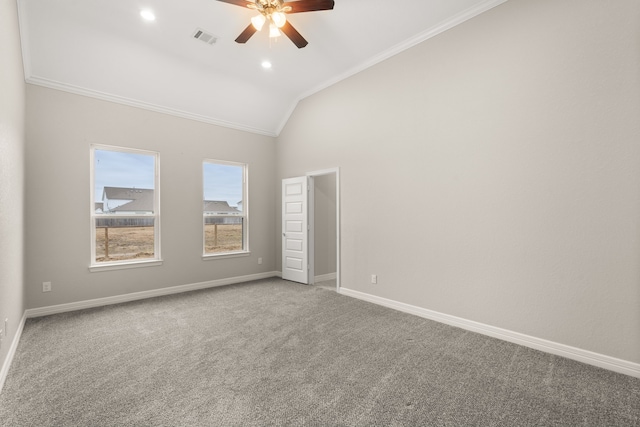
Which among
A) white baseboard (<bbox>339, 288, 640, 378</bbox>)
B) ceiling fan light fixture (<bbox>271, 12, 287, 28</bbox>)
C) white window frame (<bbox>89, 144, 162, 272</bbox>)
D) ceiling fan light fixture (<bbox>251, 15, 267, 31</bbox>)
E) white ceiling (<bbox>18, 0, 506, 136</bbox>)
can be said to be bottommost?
white baseboard (<bbox>339, 288, 640, 378</bbox>)

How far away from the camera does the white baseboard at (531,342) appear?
2.35 m

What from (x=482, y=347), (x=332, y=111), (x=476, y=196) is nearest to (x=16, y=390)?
(x=482, y=347)

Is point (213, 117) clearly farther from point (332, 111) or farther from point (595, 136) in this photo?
point (595, 136)

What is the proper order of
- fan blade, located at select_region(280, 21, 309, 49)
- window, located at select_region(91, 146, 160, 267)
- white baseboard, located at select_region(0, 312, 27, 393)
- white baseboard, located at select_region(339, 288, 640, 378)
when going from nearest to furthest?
white baseboard, located at select_region(0, 312, 27, 393) < white baseboard, located at select_region(339, 288, 640, 378) < fan blade, located at select_region(280, 21, 309, 49) < window, located at select_region(91, 146, 160, 267)

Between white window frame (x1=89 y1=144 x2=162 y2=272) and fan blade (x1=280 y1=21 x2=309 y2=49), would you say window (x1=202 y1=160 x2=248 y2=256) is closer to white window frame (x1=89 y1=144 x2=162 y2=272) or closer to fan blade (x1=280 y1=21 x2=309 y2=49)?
white window frame (x1=89 y1=144 x2=162 y2=272)

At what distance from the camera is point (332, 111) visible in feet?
15.9

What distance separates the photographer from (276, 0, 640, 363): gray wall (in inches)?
93.7

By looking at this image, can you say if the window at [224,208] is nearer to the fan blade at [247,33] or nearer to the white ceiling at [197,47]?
the white ceiling at [197,47]

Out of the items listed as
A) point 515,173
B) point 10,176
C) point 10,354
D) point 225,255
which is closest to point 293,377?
point 10,354

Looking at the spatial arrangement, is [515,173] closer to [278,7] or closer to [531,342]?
[531,342]

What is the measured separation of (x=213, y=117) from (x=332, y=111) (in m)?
2.08

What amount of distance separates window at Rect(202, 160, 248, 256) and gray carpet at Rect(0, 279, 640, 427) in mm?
2016

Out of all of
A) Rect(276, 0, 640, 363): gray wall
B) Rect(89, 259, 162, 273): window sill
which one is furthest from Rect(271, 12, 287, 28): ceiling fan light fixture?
Rect(89, 259, 162, 273): window sill

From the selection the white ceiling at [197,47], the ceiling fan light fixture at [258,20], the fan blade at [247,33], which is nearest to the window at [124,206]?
the white ceiling at [197,47]
